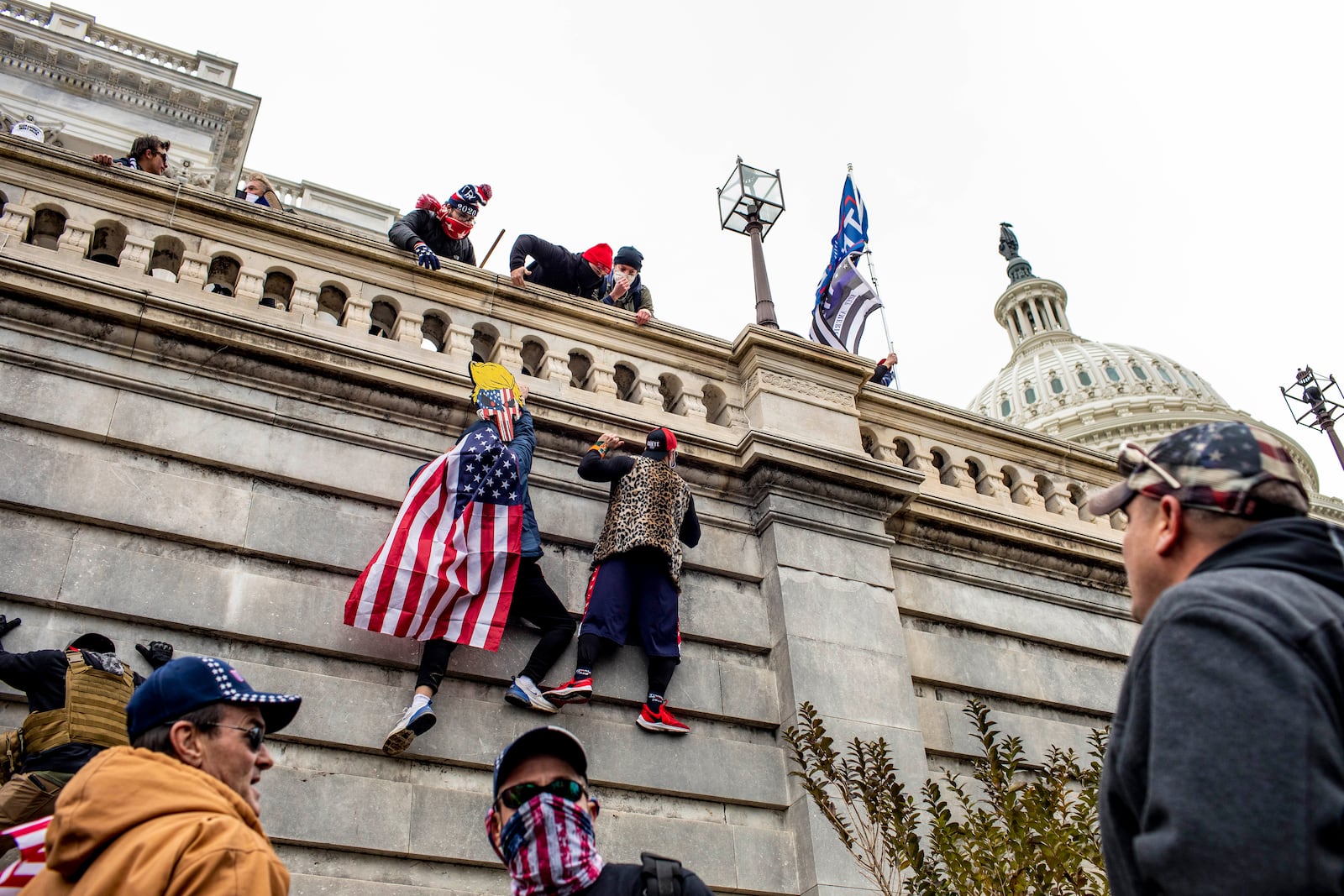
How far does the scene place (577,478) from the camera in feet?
34.1

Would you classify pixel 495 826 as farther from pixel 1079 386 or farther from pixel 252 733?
pixel 1079 386

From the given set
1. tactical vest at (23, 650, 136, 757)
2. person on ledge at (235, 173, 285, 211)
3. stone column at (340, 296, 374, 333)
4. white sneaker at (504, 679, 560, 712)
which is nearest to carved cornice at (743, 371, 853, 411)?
stone column at (340, 296, 374, 333)

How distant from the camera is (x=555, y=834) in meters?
4.47

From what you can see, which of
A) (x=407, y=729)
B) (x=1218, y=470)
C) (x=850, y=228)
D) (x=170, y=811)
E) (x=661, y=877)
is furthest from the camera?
(x=850, y=228)

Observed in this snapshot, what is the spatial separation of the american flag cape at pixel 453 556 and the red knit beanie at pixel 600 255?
382cm

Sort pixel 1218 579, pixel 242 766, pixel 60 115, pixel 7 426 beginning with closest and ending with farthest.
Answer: pixel 1218 579, pixel 242 766, pixel 7 426, pixel 60 115

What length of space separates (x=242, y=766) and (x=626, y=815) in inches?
186

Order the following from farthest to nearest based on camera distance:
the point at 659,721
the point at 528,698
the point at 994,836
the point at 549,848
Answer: the point at 659,721 < the point at 528,698 < the point at 994,836 < the point at 549,848

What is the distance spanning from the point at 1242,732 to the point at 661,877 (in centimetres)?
232

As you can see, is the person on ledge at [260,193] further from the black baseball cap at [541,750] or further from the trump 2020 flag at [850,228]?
the black baseball cap at [541,750]

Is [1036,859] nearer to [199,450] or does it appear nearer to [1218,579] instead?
[1218,579]

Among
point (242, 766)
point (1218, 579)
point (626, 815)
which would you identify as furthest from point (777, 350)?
point (1218, 579)

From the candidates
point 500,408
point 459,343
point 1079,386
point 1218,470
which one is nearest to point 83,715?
point 500,408

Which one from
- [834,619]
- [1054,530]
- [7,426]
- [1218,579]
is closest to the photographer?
[1218,579]
